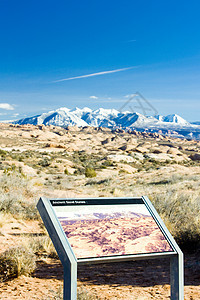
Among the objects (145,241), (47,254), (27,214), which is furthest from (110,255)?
(27,214)

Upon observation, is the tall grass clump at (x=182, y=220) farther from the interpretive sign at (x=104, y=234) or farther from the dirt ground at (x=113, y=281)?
the interpretive sign at (x=104, y=234)

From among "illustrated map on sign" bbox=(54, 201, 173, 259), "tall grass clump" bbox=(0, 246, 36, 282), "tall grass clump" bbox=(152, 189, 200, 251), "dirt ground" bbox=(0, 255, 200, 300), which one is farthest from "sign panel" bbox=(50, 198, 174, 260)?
"tall grass clump" bbox=(152, 189, 200, 251)

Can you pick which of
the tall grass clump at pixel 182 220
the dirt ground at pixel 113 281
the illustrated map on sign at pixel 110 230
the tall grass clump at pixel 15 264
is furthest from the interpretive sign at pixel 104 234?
the tall grass clump at pixel 182 220

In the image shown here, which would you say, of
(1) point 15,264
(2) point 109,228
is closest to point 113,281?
(1) point 15,264

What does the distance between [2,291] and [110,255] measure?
229cm

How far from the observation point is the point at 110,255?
307 cm

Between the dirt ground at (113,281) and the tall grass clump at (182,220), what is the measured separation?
2.20ft

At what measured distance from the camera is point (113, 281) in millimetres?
5023

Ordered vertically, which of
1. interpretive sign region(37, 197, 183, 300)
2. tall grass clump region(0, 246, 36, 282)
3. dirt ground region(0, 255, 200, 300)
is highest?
interpretive sign region(37, 197, 183, 300)

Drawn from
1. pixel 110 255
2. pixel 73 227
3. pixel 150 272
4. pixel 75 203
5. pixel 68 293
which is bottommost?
pixel 150 272

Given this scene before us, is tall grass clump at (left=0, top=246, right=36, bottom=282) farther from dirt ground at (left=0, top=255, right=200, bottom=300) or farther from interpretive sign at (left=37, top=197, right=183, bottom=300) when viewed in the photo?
interpretive sign at (left=37, top=197, right=183, bottom=300)

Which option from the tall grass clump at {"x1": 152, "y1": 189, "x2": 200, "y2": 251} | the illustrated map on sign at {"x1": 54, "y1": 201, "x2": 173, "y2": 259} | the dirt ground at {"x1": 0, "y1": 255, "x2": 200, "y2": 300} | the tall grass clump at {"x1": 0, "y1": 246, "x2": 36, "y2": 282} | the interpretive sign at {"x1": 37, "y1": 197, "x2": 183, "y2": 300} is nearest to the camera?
the interpretive sign at {"x1": 37, "y1": 197, "x2": 183, "y2": 300}

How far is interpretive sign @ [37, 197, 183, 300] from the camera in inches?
117

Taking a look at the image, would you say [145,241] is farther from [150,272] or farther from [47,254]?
[47,254]
